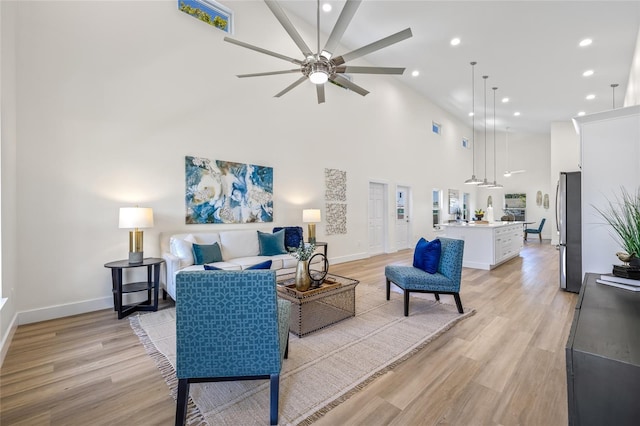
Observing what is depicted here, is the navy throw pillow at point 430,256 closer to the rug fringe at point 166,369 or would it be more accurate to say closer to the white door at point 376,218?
the rug fringe at point 166,369

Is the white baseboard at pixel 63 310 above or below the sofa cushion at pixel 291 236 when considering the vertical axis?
below

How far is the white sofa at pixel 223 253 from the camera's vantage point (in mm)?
3570

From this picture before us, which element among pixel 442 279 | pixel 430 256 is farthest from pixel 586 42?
pixel 442 279

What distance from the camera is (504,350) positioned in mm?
2465

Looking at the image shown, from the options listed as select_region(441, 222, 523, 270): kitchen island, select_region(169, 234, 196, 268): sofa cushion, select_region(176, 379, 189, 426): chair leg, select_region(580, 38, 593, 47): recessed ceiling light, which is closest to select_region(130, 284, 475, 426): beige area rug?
select_region(176, 379, 189, 426): chair leg

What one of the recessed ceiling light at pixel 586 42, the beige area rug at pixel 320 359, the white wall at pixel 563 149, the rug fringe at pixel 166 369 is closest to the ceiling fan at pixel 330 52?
the beige area rug at pixel 320 359

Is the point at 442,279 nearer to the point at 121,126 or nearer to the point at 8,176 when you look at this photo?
the point at 121,126

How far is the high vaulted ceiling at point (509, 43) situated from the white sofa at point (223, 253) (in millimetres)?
4101

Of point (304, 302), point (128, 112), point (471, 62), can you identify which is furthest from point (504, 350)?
point (471, 62)

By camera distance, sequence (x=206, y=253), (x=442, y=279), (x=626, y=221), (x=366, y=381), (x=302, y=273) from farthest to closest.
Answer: (x=206, y=253) → (x=442, y=279) → (x=626, y=221) → (x=302, y=273) → (x=366, y=381)

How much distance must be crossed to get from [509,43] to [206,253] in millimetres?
7221

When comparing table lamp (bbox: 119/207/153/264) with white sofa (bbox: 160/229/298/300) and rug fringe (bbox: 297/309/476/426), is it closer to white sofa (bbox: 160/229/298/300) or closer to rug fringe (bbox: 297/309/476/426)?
white sofa (bbox: 160/229/298/300)

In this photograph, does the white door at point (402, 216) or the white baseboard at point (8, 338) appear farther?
the white door at point (402, 216)

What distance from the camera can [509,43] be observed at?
5.90 metres
